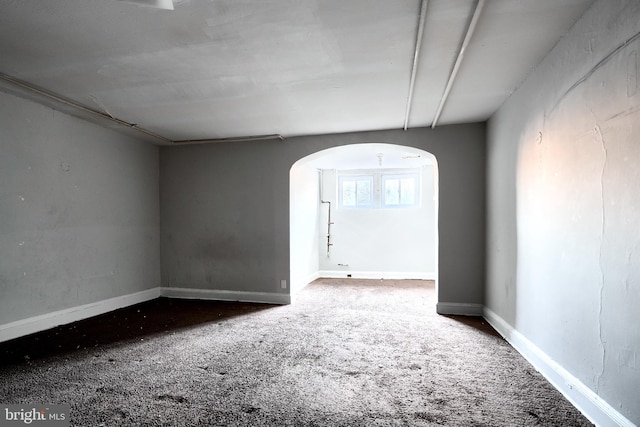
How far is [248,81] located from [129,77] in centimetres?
96

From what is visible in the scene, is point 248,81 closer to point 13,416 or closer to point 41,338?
point 13,416

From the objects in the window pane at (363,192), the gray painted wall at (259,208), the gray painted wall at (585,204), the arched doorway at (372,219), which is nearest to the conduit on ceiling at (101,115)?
the gray painted wall at (259,208)

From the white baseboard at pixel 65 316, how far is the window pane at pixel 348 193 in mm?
4184

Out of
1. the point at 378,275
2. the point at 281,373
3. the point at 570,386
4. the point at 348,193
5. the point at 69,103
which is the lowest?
the point at 378,275

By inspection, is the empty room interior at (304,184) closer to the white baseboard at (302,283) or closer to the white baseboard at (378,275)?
the white baseboard at (302,283)

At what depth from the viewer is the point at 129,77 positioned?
8.50 ft

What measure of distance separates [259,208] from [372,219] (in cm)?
297

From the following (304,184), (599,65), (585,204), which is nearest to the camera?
(599,65)

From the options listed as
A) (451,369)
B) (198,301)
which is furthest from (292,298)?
(451,369)

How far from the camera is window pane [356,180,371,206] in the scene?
6945 mm

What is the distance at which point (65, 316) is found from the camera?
11.5ft

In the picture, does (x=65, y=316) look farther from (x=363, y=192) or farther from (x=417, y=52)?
(x=363, y=192)

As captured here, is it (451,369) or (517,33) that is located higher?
(517,33)

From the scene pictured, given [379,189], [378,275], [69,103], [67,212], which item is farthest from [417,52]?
[378,275]
